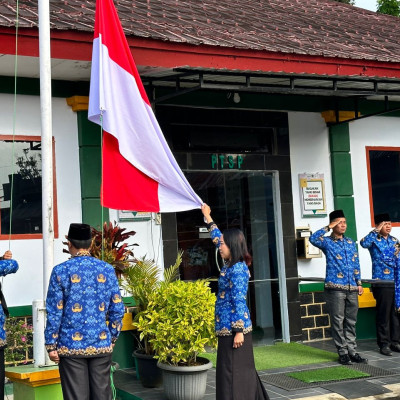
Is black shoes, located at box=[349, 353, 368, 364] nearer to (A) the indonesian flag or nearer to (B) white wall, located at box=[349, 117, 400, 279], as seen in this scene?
(B) white wall, located at box=[349, 117, 400, 279]

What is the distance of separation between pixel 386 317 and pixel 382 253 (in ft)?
2.82

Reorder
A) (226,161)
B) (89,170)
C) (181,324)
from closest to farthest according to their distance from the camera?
1. (181,324)
2. (89,170)
3. (226,161)

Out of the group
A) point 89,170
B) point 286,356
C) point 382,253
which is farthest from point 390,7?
point 89,170

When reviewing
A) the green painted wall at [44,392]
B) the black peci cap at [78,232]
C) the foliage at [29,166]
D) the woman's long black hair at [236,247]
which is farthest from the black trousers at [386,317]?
the black peci cap at [78,232]

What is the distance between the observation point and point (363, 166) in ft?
40.1

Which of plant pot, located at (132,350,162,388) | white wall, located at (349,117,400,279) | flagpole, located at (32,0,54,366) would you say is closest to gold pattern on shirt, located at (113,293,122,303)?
flagpole, located at (32,0,54,366)

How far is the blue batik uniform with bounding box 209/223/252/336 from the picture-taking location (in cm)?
702

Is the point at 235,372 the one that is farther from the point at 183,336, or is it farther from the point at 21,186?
the point at 21,186

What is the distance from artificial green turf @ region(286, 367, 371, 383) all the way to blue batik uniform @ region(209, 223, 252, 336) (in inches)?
90.3

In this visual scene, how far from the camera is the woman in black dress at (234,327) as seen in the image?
23.1 feet

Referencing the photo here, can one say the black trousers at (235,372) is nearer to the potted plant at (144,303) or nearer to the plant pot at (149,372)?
the potted plant at (144,303)

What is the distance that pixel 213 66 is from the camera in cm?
934

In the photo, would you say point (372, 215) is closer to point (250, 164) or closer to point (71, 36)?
point (250, 164)

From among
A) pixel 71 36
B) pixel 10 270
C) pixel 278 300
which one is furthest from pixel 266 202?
pixel 10 270
